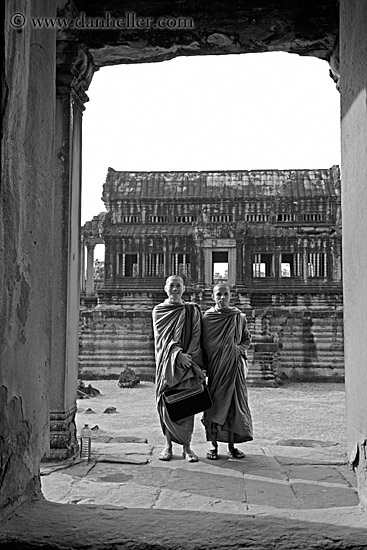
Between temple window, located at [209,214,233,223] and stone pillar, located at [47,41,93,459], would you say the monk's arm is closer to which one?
stone pillar, located at [47,41,93,459]

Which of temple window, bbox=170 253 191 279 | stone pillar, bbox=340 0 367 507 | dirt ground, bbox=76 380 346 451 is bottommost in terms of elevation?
dirt ground, bbox=76 380 346 451

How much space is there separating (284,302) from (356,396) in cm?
1862

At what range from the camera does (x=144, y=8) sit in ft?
15.3

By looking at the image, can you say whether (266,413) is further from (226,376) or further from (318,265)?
(318,265)

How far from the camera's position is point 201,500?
3553 millimetres

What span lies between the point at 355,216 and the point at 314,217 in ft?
72.5

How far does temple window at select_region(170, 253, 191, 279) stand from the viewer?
77.9ft

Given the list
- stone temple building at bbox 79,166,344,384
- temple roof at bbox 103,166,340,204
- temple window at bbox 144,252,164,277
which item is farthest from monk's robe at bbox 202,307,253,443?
temple roof at bbox 103,166,340,204

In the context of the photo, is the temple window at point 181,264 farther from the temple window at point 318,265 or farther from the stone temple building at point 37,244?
the stone temple building at point 37,244

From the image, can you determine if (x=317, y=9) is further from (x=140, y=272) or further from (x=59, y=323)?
(x=140, y=272)

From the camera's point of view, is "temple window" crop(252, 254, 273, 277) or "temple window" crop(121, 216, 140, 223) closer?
"temple window" crop(252, 254, 273, 277)

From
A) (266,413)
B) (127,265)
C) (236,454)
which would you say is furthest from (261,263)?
(236,454)

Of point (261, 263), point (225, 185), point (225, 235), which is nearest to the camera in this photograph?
point (225, 235)

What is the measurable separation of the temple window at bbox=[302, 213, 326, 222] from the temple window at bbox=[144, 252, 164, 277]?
642cm
